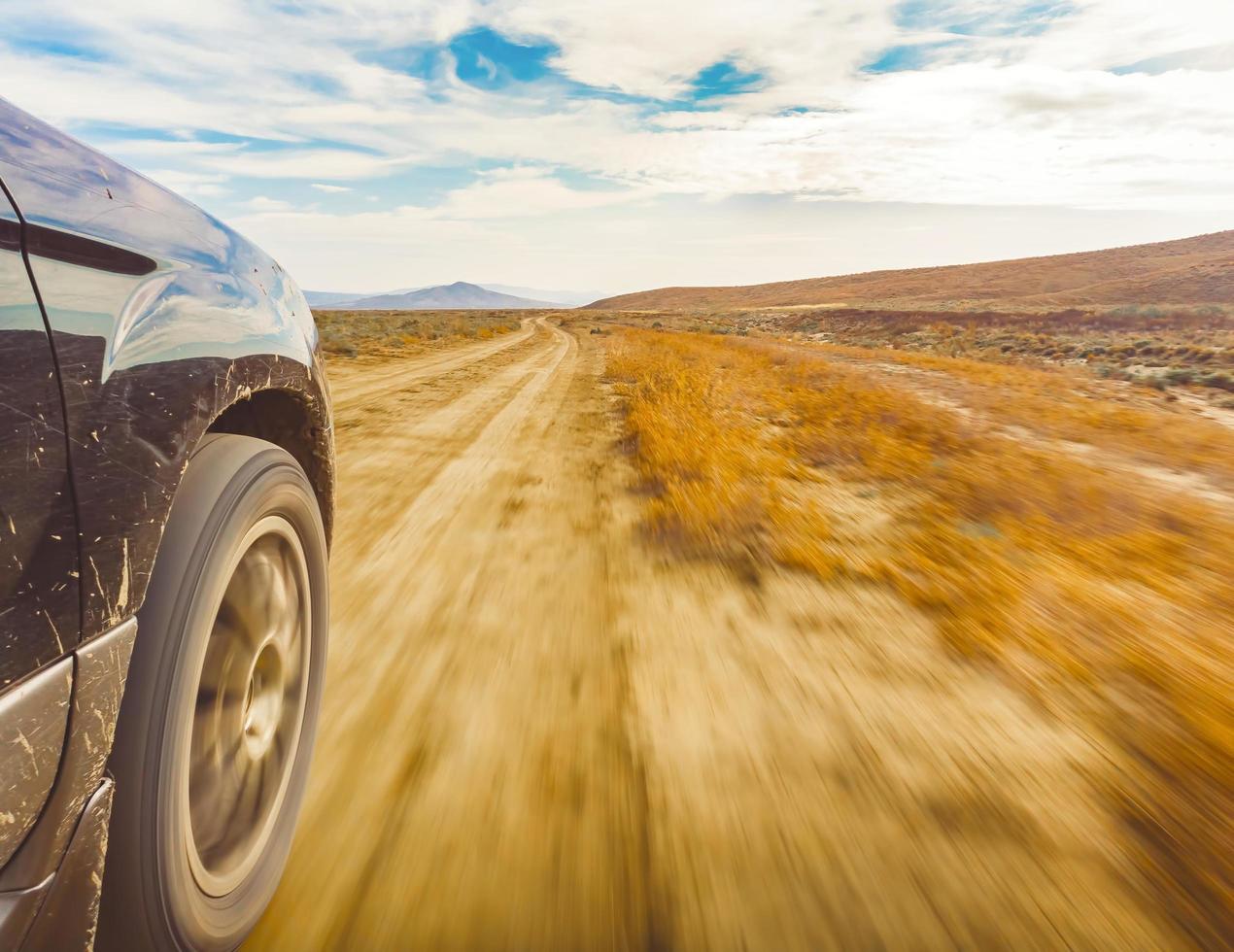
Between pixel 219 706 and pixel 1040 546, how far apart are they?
15.1ft

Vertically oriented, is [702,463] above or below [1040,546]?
above

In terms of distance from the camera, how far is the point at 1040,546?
440 cm

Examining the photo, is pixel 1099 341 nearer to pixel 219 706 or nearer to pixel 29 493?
pixel 219 706

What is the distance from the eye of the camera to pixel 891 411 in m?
9.06

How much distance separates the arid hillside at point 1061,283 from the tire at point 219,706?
49420 millimetres

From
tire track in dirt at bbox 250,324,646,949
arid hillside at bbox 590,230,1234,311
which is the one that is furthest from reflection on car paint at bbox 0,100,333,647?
arid hillside at bbox 590,230,1234,311

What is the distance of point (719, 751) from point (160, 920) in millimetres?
1545

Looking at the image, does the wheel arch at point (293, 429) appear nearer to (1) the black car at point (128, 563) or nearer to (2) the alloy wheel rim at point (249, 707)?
(1) the black car at point (128, 563)

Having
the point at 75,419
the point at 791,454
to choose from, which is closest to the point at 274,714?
the point at 75,419

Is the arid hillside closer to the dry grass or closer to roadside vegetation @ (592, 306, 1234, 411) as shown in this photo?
roadside vegetation @ (592, 306, 1234, 411)

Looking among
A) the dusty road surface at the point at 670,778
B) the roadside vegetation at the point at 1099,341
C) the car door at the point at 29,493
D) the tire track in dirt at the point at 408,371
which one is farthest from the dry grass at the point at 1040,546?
the roadside vegetation at the point at 1099,341

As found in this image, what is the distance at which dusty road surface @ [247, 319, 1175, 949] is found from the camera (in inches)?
61.2

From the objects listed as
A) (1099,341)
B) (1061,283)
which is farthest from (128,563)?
(1061,283)

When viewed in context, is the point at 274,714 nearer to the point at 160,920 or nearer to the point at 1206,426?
the point at 160,920
